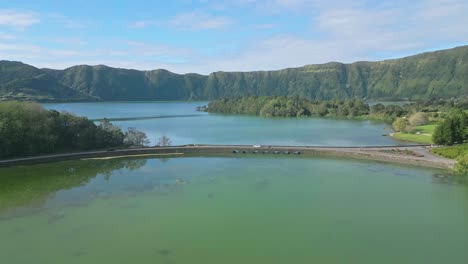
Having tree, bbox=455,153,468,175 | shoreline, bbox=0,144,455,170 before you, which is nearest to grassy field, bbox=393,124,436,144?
shoreline, bbox=0,144,455,170

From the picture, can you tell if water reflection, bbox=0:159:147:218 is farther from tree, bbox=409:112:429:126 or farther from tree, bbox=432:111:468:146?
tree, bbox=409:112:429:126

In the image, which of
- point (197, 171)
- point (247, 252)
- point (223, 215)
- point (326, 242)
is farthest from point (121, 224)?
point (197, 171)

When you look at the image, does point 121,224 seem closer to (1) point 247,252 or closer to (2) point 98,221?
(2) point 98,221

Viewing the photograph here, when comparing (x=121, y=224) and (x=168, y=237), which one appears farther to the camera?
(x=121, y=224)

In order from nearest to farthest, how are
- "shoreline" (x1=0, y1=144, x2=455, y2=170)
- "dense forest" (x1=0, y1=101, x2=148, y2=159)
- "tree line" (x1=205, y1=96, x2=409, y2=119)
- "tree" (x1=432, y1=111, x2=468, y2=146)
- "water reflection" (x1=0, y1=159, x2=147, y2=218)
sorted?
"water reflection" (x1=0, y1=159, x2=147, y2=218) < "shoreline" (x1=0, y1=144, x2=455, y2=170) < "dense forest" (x1=0, y1=101, x2=148, y2=159) < "tree" (x1=432, y1=111, x2=468, y2=146) < "tree line" (x1=205, y1=96, x2=409, y2=119)

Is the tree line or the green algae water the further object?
the tree line

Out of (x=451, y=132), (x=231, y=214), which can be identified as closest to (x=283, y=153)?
(x=451, y=132)

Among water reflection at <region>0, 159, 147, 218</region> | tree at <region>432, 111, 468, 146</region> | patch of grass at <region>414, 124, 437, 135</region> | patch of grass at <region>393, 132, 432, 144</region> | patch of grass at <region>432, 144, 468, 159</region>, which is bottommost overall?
water reflection at <region>0, 159, 147, 218</region>
